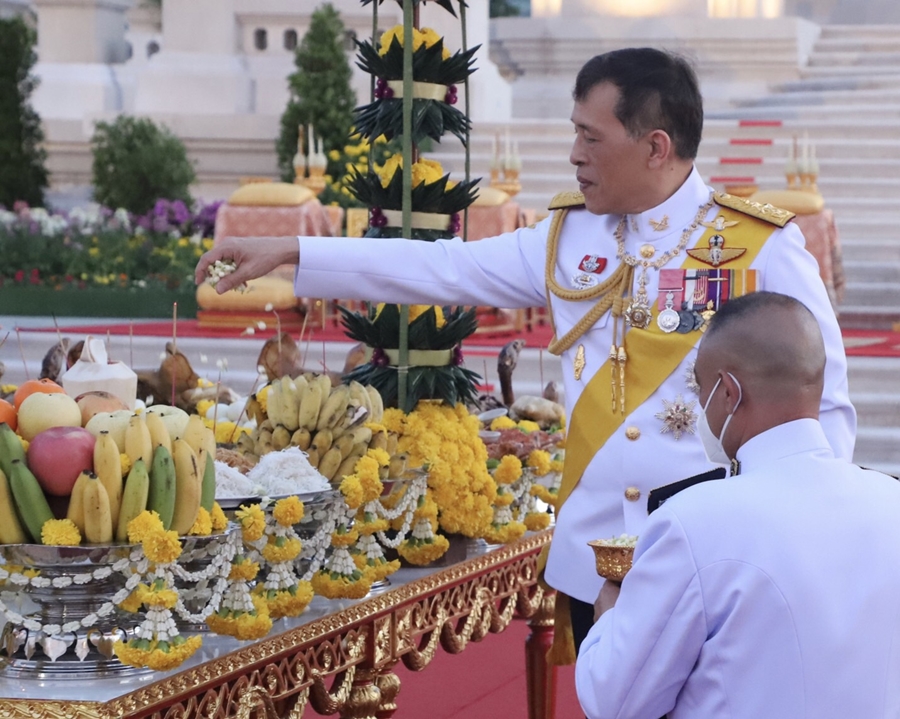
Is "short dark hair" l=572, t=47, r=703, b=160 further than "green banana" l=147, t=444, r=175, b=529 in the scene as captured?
Yes

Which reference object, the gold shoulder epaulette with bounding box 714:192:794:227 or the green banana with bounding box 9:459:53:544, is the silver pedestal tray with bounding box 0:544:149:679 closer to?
the green banana with bounding box 9:459:53:544

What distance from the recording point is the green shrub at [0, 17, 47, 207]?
38.2 feet

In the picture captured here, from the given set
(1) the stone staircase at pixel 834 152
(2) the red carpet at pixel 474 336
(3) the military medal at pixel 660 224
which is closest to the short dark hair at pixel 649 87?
(3) the military medal at pixel 660 224

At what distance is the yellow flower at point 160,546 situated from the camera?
1711mm

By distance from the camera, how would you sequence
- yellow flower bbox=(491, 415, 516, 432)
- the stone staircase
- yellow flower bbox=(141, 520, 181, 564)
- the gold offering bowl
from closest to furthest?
the gold offering bowl → yellow flower bbox=(141, 520, 181, 564) → yellow flower bbox=(491, 415, 516, 432) → the stone staircase

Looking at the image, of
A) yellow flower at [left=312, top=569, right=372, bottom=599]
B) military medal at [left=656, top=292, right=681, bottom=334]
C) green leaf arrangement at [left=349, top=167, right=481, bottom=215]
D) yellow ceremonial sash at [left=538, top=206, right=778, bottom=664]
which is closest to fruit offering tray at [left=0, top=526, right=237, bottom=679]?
yellow flower at [left=312, top=569, right=372, bottom=599]

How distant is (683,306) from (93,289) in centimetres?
720

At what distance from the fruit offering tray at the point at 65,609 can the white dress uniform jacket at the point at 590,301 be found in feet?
2.01

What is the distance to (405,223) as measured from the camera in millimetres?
2607

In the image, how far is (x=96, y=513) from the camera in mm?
1731

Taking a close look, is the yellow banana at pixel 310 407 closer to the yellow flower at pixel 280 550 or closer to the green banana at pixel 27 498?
the yellow flower at pixel 280 550

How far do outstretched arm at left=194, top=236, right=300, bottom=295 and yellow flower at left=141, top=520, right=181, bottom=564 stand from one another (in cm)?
44

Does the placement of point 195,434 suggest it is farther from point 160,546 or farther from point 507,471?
point 507,471

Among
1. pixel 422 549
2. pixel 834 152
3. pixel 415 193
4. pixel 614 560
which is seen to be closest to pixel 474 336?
pixel 834 152
